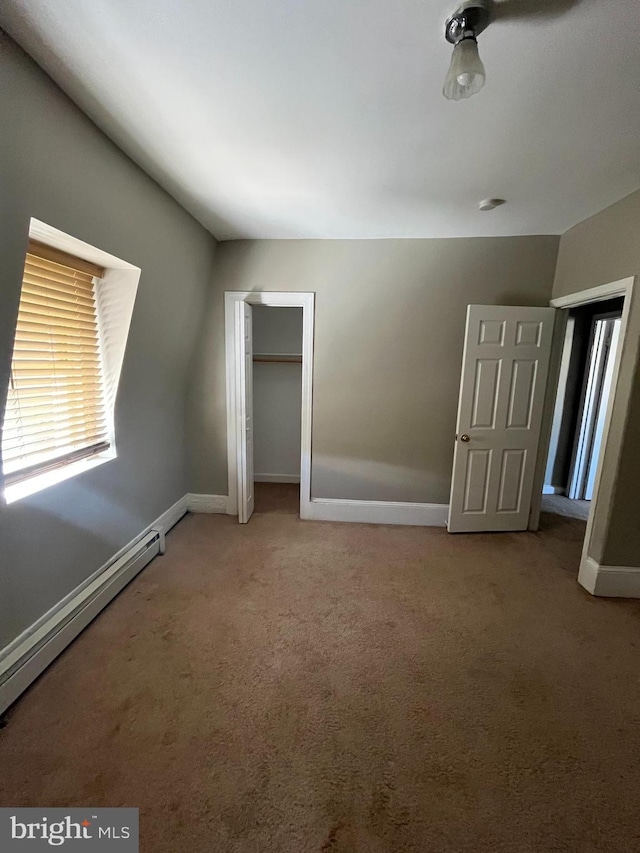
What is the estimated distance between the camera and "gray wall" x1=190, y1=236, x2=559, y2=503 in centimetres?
290

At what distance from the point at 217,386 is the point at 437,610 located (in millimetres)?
2481

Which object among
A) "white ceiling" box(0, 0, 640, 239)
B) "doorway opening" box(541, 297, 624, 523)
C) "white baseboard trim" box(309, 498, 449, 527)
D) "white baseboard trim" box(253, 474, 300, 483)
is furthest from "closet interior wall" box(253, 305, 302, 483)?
"doorway opening" box(541, 297, 624, 523)

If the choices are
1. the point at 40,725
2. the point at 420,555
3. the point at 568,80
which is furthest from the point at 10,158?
the point at 420,555

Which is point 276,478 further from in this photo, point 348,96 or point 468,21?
point 468,21

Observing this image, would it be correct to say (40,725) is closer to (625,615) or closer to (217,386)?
(217,386)

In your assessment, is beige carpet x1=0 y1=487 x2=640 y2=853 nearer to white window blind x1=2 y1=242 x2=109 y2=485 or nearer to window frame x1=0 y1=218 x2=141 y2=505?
window frame x1=0 y1=218 x2=141 y2=505

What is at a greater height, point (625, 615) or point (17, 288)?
point (17, 288)

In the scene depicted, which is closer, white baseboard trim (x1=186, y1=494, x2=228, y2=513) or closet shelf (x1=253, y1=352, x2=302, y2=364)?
white baseboard trim (x1=186, y1=494, x2=228, y2=513)

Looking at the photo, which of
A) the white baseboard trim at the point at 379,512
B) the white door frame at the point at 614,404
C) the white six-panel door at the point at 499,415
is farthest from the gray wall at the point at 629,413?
the white baseboard trim at the point at 379,512

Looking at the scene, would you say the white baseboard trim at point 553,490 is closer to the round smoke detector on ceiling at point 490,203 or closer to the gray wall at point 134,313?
the round smoke detector on ceiling at point 490,203

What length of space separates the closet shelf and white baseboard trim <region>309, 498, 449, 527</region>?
1621mm

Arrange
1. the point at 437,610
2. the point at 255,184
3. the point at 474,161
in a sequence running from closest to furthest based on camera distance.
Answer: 1. the point at 474,161
2. the point at 255,184
3. the point at 437,610

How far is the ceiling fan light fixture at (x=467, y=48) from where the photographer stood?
984mm

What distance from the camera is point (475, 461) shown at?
9.88ft
